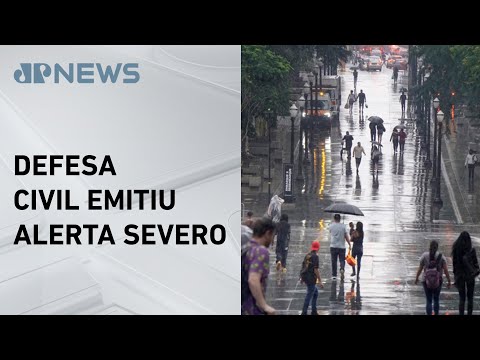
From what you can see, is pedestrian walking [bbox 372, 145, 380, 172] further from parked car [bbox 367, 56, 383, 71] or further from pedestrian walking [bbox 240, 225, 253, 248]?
parked car [bbox 367, 56, 383, 71]

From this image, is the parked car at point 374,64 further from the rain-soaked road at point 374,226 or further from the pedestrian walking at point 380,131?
the pedestrian walking at point 380,131

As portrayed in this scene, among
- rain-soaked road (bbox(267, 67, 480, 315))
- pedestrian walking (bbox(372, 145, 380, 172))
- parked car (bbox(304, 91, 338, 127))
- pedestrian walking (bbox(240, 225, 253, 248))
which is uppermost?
parked car (bbox(304, 91, 338, 127))

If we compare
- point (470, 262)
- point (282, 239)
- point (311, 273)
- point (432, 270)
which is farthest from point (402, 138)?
point (470, 262)

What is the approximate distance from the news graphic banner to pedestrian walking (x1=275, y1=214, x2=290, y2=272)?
943cm

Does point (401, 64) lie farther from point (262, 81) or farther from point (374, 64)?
point (262, 81)

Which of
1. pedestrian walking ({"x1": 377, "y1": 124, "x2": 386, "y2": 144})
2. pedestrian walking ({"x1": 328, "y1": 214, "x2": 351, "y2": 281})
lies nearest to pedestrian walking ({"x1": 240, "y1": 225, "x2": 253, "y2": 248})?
pedestrian walking ({"x1": 328, "y1": 214, "x2": 351, "y2": 281})

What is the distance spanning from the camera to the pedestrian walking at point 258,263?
54.8 ft

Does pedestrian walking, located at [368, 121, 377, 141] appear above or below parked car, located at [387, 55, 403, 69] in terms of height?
below

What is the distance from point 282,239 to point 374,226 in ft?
33.2

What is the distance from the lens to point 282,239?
3312 cm

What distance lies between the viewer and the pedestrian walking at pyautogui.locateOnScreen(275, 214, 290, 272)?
108 feet

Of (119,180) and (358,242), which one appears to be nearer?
(119,180)
